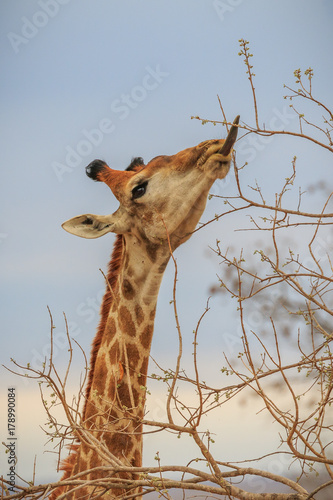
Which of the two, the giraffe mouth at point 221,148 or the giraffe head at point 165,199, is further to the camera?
the giraffe head at point 165,199

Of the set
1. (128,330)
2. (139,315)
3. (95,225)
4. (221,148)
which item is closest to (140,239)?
(95,225)

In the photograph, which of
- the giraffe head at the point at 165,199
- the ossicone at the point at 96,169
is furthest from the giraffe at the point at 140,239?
the ossicone at the point at 96,169

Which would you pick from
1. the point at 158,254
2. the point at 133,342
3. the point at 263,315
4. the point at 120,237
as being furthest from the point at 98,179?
the point at 263,315

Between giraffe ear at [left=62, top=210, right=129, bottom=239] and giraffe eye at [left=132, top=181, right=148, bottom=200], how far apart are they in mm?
166

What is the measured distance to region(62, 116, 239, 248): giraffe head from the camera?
4.16 meters

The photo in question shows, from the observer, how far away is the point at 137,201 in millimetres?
4348

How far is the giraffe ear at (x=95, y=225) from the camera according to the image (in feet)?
13.9

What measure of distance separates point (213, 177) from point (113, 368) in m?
1.37

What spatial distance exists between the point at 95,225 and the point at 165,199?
19.9 inches

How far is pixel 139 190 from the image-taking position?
4.38 m

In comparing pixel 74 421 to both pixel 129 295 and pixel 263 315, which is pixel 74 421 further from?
pixel 263 315

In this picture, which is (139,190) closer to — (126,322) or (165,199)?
(165,199)

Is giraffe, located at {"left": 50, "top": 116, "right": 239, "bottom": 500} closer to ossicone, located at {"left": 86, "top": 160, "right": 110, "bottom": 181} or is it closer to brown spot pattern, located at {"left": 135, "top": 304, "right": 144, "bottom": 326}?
brown spot pattern, located at {"left": 135, "top": 304, "right": 144, "bottom": 326}

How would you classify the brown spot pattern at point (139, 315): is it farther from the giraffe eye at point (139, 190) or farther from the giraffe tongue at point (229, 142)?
the giraffe tongue at point (229, 142)
